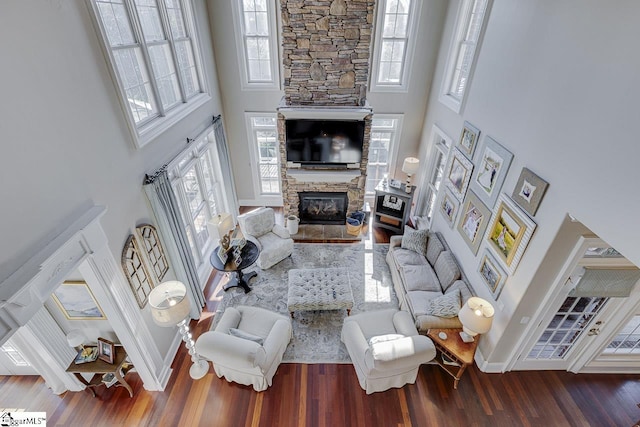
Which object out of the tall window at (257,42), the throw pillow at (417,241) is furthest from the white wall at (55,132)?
the throw pillow at (417,241)

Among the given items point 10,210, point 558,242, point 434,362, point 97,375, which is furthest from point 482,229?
point 97,375

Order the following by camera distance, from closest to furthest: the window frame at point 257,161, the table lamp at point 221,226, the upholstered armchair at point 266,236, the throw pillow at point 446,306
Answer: the throw pillow at point 446,306 → the table lamp at point 221,226 → the upholstered armchair at point 266,236 → the window frame at point 257,161

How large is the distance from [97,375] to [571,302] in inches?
238

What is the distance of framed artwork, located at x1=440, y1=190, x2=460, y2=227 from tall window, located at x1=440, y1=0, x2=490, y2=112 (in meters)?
1.50

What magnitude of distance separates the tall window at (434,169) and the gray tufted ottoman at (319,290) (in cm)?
266

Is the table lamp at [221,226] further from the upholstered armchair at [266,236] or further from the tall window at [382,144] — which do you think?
the tall window at [382,144]

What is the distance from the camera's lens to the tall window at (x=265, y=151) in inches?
275

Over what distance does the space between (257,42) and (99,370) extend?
237 inches

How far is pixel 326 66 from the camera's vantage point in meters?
5.88

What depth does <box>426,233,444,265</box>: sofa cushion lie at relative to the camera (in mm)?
5405

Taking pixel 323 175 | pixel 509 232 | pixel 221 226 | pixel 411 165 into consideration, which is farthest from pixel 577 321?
pixel 221 226

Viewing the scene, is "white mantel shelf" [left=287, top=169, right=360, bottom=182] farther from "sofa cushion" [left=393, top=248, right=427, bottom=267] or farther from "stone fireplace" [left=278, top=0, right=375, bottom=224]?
"sofa cushion" [left=393, top=248, right=427, bottom=267]

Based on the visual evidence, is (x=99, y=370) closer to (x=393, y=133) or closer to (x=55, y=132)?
(x=55, y=132)

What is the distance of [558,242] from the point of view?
10.2 feet
